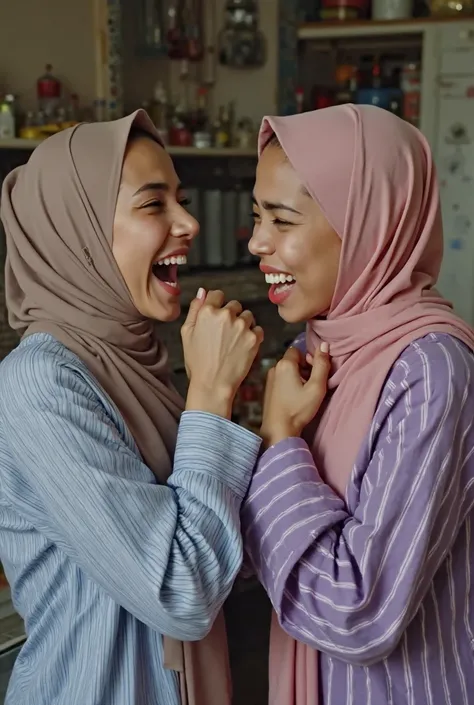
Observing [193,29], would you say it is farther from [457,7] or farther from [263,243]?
[263,243]

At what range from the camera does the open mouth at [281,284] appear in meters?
1.06

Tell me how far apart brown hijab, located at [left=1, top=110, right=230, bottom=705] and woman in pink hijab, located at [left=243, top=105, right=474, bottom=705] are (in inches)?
6.3


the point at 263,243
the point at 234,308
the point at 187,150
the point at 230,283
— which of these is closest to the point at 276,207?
the point at 263,243

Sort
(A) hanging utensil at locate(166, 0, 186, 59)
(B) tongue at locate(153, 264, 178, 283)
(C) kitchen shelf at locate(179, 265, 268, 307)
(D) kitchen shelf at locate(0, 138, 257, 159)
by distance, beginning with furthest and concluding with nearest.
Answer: (A) hanging utensil at locate(166, 0, 186, 59) → (C) kitchen shelf at locate(179, 265, 268, 307) → (D) kitchen shelf at locate(0, 138, 257, 159) → (B) tongue at locate(153, 264, 178, 283)

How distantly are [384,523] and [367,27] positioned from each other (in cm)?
238

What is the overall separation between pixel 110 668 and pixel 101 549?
7.8 inches

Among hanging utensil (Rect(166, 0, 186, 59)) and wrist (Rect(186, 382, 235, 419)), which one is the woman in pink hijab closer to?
wrist (Rect(186, 382, 235, 419))

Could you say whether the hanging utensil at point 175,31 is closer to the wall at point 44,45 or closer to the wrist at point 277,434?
the wall at point 44,45

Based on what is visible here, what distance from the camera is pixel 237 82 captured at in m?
3.00

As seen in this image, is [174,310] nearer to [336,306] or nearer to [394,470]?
[336,306]

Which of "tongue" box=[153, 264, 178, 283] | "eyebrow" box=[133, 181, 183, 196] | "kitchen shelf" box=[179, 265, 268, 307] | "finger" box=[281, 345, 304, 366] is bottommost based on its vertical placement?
"kitchen shelf" box=[179, 265, 268, 307]

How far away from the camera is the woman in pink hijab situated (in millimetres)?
853

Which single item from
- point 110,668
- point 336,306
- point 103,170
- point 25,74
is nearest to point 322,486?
point 336,306

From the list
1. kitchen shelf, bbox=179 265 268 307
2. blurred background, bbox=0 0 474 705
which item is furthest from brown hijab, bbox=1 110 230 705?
kitchen shelf, bbox=179 265 268 307
